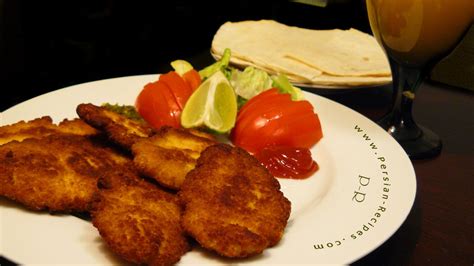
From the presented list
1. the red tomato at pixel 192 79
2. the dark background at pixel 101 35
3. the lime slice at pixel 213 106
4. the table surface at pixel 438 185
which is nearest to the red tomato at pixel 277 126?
the lime slice at pixel 213 106

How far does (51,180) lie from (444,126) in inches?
71.3

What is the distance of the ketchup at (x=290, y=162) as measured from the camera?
2.05 m

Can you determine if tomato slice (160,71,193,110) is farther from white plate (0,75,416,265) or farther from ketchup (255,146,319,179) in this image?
ketchup (255,146,319,179)

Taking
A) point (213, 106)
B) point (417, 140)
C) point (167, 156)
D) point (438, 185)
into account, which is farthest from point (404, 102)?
point (167, 156)

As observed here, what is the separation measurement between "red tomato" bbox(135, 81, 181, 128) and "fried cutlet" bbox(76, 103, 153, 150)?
0.48 m

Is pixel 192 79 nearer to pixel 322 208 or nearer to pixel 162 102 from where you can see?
pixel 162 102

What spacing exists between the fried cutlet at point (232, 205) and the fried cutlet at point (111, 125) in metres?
0.27

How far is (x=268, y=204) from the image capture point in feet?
5.37

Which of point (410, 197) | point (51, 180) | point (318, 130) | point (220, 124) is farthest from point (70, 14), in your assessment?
point (410, 197)

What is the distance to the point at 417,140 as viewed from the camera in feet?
7.89

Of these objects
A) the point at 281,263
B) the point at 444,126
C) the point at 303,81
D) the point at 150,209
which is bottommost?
the point at 444,126

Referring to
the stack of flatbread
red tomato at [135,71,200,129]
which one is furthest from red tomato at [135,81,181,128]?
the stack of flatbread

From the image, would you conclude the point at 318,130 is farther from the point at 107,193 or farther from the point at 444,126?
the point at 107,193

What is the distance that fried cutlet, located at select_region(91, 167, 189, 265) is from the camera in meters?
1.38
